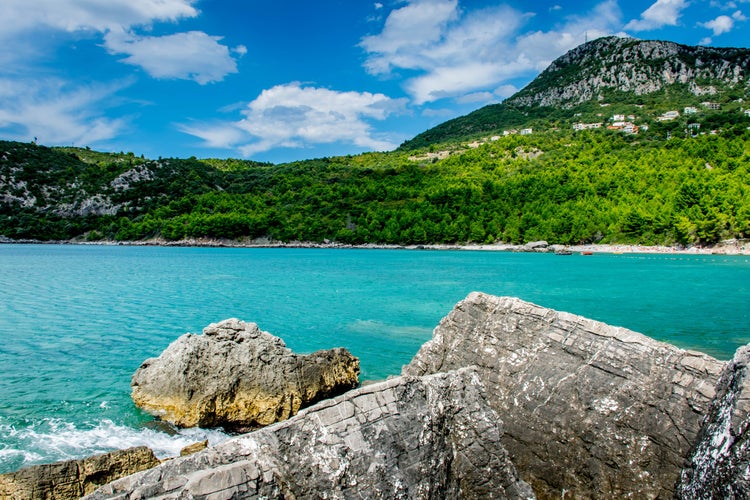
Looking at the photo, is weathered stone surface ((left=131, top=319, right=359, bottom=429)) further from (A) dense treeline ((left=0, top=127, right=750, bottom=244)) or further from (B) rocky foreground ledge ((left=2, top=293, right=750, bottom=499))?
(A) dense treeline ((left=0, top=127, right=750, bottom=244))

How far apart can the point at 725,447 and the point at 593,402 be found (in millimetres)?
1768

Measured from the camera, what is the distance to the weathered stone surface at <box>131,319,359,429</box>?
1021cm

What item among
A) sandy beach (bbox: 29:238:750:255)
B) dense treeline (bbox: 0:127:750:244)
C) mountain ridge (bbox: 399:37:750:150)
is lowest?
sandy beach (bbox: 29:238:750:255)

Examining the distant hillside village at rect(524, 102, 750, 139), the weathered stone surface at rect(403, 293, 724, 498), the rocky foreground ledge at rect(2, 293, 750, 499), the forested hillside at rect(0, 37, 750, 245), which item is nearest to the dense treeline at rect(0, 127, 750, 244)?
the forested hillside at rect(0, 37, 750, 245)

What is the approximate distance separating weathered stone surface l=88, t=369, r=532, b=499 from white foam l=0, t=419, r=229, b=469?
6565 millimetres

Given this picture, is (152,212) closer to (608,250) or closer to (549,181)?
(549,181)

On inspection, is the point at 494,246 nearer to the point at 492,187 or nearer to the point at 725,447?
the point at 492,187

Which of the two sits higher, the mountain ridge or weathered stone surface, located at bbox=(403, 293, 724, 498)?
the mountain ridge

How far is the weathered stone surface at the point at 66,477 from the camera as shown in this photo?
18.6ft

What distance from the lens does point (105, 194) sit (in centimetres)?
13600

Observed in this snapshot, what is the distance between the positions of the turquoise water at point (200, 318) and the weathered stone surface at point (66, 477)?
2575 millimetres

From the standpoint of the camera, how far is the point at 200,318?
23.2m

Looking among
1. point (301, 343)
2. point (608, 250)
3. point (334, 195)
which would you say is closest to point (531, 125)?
point (334, 195)

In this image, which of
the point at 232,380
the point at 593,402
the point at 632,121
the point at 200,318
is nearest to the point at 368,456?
the point at 593,402
